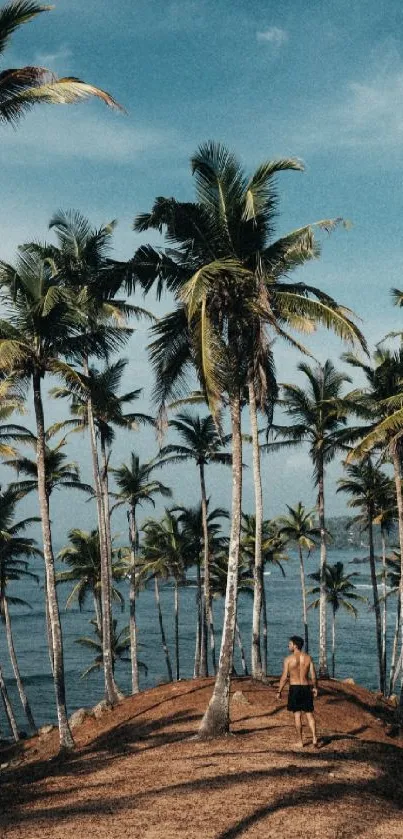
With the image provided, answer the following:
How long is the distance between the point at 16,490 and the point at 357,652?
172 feet

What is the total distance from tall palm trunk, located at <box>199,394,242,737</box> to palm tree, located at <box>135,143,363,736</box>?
2cm

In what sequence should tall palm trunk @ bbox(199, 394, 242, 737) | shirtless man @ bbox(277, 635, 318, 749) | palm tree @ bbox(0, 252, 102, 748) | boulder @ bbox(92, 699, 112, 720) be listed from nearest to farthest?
shirtless man @ bbox(277, 635, 318, 749)
tall palm trunk @ bbox(199, 394, 242, 737)
palm tree @ bbox(0, 252, 102, 748)
boulder @ bbox(92, 699, 112, 720)

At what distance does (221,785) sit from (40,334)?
10562 millimetres

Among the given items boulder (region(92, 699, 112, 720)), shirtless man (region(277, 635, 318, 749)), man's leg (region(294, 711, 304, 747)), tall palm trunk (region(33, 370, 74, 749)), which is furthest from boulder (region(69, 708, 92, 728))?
shirtless man (region(277, 635, 318, 749))

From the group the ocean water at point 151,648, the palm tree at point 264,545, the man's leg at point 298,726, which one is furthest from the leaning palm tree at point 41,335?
the ocean water at point 151,648

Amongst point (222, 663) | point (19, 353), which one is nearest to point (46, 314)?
point (19, 353)


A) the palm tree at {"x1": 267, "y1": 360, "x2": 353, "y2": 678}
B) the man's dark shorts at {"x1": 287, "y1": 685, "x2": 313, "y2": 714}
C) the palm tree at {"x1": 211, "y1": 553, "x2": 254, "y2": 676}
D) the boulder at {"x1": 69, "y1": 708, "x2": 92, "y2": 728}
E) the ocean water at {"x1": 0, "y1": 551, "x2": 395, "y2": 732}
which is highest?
the palm tree at {"x1": 267, "y1": 360, "x2": 353, "y2": 678}

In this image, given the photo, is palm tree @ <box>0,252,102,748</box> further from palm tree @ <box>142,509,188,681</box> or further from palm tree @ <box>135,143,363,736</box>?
palm tree @ <box>142,509,188,681</box>

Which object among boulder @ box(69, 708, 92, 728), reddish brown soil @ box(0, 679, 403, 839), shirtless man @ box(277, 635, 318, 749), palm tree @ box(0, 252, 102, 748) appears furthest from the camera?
boulder @ box(69, 708, 92, 728)

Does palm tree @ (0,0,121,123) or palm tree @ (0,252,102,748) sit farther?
palm tree @ (0,252,102,748)

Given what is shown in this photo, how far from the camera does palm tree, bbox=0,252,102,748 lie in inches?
658

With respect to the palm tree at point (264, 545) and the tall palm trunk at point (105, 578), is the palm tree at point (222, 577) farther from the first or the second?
the tall palm trunk at point (105, 578)

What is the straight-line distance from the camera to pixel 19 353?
16.0 m

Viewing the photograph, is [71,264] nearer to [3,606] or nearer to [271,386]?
[271,386]
